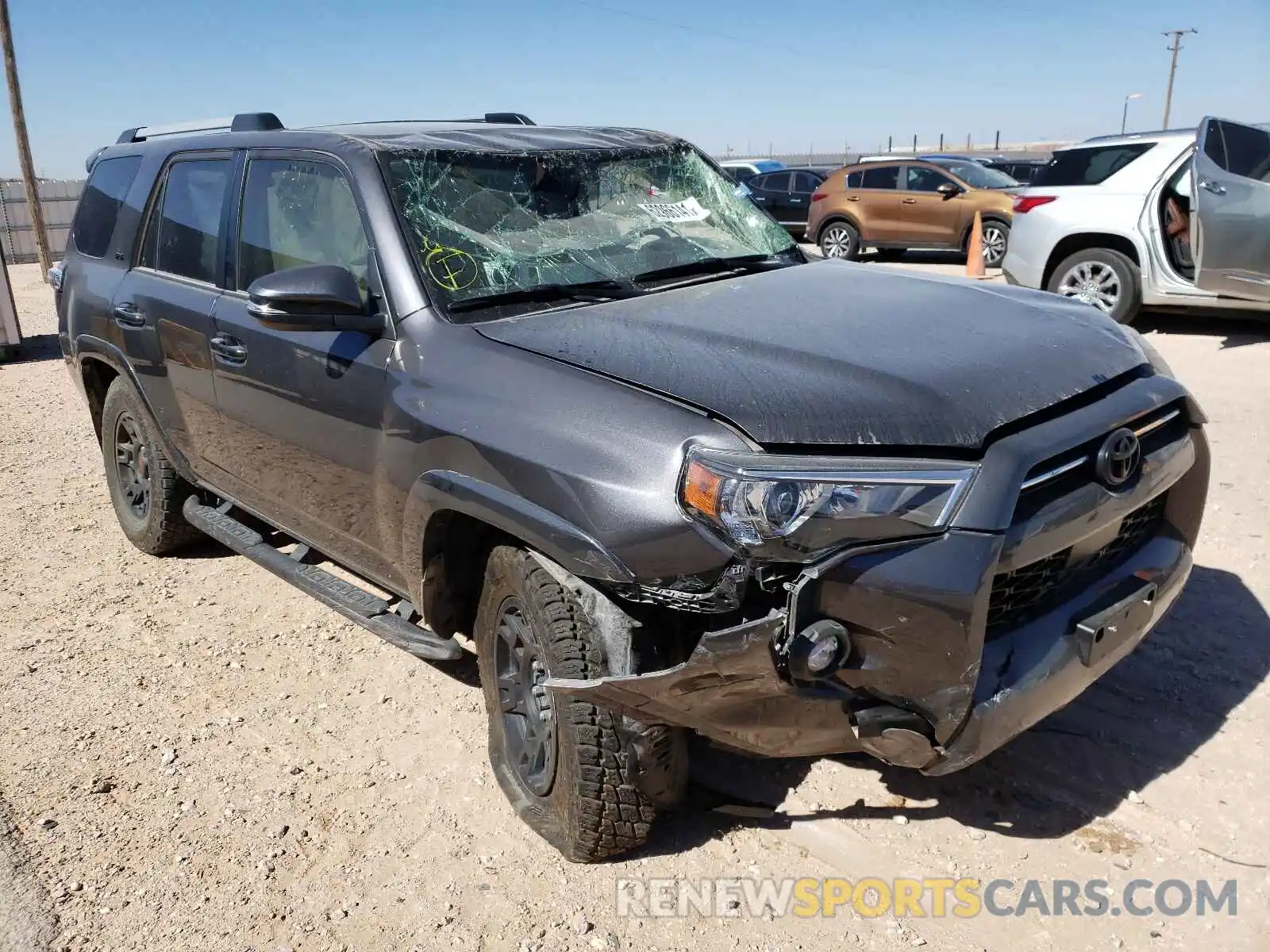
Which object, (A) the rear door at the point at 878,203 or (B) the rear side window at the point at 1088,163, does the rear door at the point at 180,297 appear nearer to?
(B) the rear side window at the point at 1088,163

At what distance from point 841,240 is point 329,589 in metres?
14.3

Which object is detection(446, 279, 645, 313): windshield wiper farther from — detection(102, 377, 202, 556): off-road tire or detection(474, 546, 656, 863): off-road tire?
detection(102, 377, 202, 556): off-road tire

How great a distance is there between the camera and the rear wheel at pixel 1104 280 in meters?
8.73

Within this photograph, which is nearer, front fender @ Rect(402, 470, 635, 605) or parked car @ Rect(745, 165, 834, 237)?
front fender @ Rect(402, 470, 635, 605)

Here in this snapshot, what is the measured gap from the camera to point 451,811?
121 inches

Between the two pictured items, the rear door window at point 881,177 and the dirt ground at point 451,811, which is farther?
the rear door window at point 881,177

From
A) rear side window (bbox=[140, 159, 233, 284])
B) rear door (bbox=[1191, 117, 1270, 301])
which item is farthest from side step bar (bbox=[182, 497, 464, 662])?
rear door (bbox=[1191, 117, 1270, 301])

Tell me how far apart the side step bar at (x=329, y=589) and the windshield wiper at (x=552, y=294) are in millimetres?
1068

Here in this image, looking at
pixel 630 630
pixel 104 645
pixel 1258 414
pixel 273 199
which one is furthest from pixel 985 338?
pixel 1258 414

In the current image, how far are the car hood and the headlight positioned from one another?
88 millimetres

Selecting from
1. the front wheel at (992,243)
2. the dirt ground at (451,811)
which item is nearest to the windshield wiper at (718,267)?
the dirt ground at (451,811)

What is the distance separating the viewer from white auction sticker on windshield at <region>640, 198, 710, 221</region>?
362cm

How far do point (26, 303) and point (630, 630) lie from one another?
1839cm

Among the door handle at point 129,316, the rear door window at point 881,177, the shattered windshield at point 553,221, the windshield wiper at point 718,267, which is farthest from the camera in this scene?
the rear door window at point 881,177
